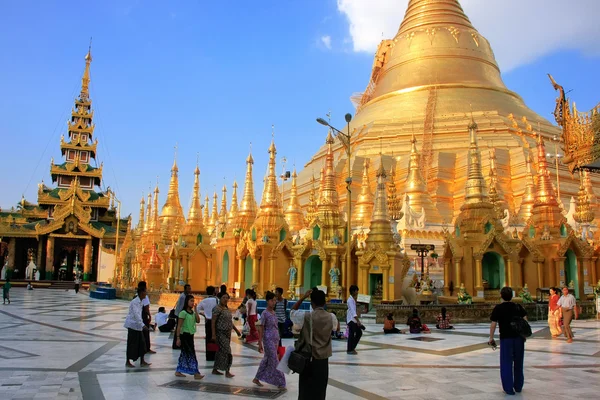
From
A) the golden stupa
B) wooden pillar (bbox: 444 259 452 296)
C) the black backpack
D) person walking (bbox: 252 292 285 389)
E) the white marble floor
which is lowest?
the white marble floor

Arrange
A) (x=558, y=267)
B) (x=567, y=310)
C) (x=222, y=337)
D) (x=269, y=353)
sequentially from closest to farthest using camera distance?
(x=269, y=353) → (x=222, y=337) → (x=567, y=310) → (x=558, y=267)

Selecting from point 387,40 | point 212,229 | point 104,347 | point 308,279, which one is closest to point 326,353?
point 104,347

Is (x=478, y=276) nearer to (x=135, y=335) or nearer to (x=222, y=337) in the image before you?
(x=222, y=337)

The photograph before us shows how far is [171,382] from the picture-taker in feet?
24.6

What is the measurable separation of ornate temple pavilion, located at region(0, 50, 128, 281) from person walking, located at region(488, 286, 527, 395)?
1766 inches

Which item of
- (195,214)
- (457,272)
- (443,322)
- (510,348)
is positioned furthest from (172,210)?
(510,348)

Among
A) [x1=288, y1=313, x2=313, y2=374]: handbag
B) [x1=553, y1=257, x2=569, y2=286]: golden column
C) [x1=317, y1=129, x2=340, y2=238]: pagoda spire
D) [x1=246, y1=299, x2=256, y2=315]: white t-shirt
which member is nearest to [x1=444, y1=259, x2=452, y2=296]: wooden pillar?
[x1=553, y1=257, x2=569, y2=286]: golden column

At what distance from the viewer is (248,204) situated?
2852 centimetres

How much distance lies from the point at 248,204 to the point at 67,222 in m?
28.1

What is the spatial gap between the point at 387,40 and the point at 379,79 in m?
6.88

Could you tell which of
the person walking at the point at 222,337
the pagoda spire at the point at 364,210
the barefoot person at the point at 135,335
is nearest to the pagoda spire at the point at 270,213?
the pagoda spire at the point at 364,210

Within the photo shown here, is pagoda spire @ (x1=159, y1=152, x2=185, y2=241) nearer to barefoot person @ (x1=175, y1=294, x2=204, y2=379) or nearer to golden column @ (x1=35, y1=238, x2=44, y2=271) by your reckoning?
golden column @ (x1=35, y1=238, x2=44, y2=271)

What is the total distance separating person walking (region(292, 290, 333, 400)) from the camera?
17.1ft

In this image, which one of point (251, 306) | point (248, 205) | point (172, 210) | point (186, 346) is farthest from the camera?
point (172, 210)
